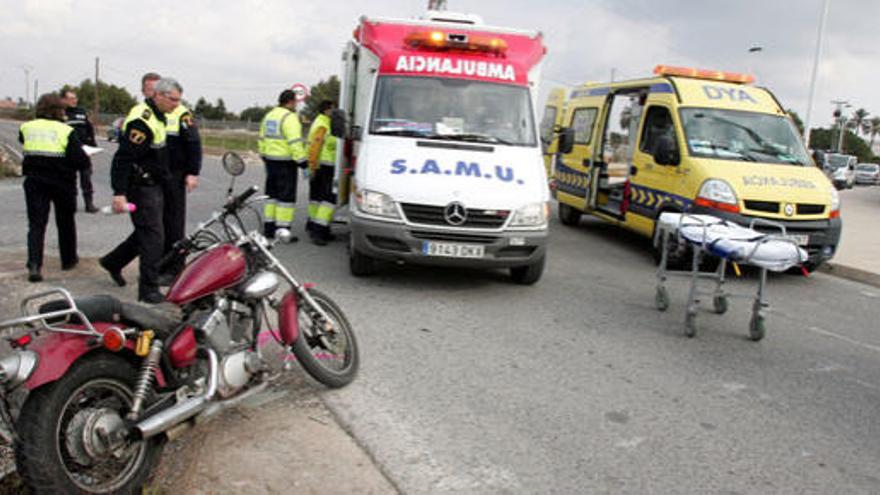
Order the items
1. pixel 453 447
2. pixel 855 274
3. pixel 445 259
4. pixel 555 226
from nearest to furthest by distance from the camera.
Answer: pixel 453 447 → pixel 445 259 → pixel 855 274 → pixel 555 226

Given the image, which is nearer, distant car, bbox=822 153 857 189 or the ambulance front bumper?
the ambulance front bumper

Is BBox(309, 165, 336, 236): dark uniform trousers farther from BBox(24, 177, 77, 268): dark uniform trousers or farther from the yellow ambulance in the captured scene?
BBox(24, 177, 77, 268): dark uniform trousers

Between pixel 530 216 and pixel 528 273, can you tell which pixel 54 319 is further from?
pixel 528 273

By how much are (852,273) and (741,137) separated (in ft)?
8.33

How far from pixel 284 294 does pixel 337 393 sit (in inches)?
27.2

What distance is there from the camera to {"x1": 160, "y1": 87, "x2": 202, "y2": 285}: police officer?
636cm

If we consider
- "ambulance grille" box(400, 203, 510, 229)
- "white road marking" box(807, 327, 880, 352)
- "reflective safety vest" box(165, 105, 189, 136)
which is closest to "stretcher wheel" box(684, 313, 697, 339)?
"white road marking" box(807, 327, 880, 352)

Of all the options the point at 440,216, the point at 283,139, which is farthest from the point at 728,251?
the point at 283,139

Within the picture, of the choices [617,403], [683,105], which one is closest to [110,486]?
[617,403]

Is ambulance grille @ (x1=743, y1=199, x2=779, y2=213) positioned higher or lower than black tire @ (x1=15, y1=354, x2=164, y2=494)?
higher

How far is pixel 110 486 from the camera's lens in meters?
3.03

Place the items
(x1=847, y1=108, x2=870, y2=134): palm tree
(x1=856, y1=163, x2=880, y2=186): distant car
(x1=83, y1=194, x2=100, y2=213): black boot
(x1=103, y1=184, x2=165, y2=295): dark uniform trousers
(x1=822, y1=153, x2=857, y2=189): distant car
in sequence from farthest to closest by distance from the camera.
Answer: (x1=847, y1=108, x2=870, y2=134): palm tree, (x1=856, y1=163, x2=880, y2=186): distant car, (x1=822, y1=153, x2=857, y2=189): distant car, (x1=83, y1=194, x2=100, y2=213): black boot, (x1=103, y1=184, x2=165, y2=295): dark uniform trousers

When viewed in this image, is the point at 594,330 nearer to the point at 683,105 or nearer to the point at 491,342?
Answer: the point at 491,342

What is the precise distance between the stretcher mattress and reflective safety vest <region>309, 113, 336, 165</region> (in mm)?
4721
